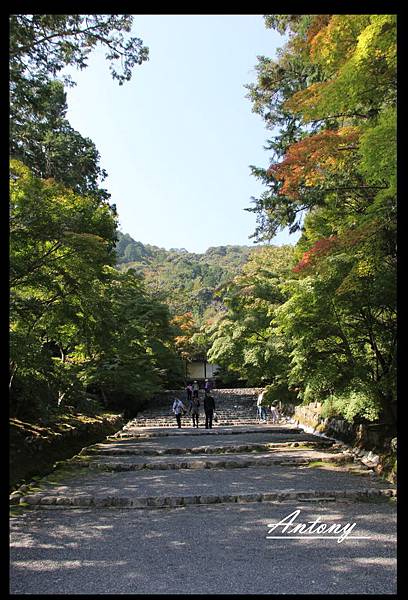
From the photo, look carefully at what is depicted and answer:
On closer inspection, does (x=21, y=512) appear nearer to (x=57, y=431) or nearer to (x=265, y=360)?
(x=57, y=431)

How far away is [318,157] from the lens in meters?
8.45

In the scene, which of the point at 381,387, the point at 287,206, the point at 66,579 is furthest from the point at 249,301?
the point at 66,579

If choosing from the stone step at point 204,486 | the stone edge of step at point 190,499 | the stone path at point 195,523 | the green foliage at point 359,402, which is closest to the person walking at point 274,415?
the stone path at point 195,523

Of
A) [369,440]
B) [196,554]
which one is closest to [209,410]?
[369,440]

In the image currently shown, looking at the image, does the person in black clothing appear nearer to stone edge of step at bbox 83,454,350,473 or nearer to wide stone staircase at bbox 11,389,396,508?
wide stone staircase at bbox 11,389,396,508

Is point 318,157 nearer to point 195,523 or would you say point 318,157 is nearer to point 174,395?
point 195,523

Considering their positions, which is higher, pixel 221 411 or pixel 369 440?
pixel 369 440

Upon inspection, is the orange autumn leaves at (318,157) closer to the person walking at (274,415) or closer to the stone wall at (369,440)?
the stone wall at (369,440)

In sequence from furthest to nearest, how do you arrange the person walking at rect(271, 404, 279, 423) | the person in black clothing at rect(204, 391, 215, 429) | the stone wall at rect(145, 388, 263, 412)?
the stone wall at rect(145, 388, 263, 412) < the person walking at rect(271, 404, 279, 423) < the person in black clothing at rect(204, 391, 215, 429)

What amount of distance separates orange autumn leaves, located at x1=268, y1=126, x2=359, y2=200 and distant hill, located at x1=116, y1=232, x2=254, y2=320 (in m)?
22.6

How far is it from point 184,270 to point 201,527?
6998cm

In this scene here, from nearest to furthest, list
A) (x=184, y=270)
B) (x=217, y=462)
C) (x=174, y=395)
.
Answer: (x=217, y=462) → (x=174, y=395) → (x=184, y=270)
